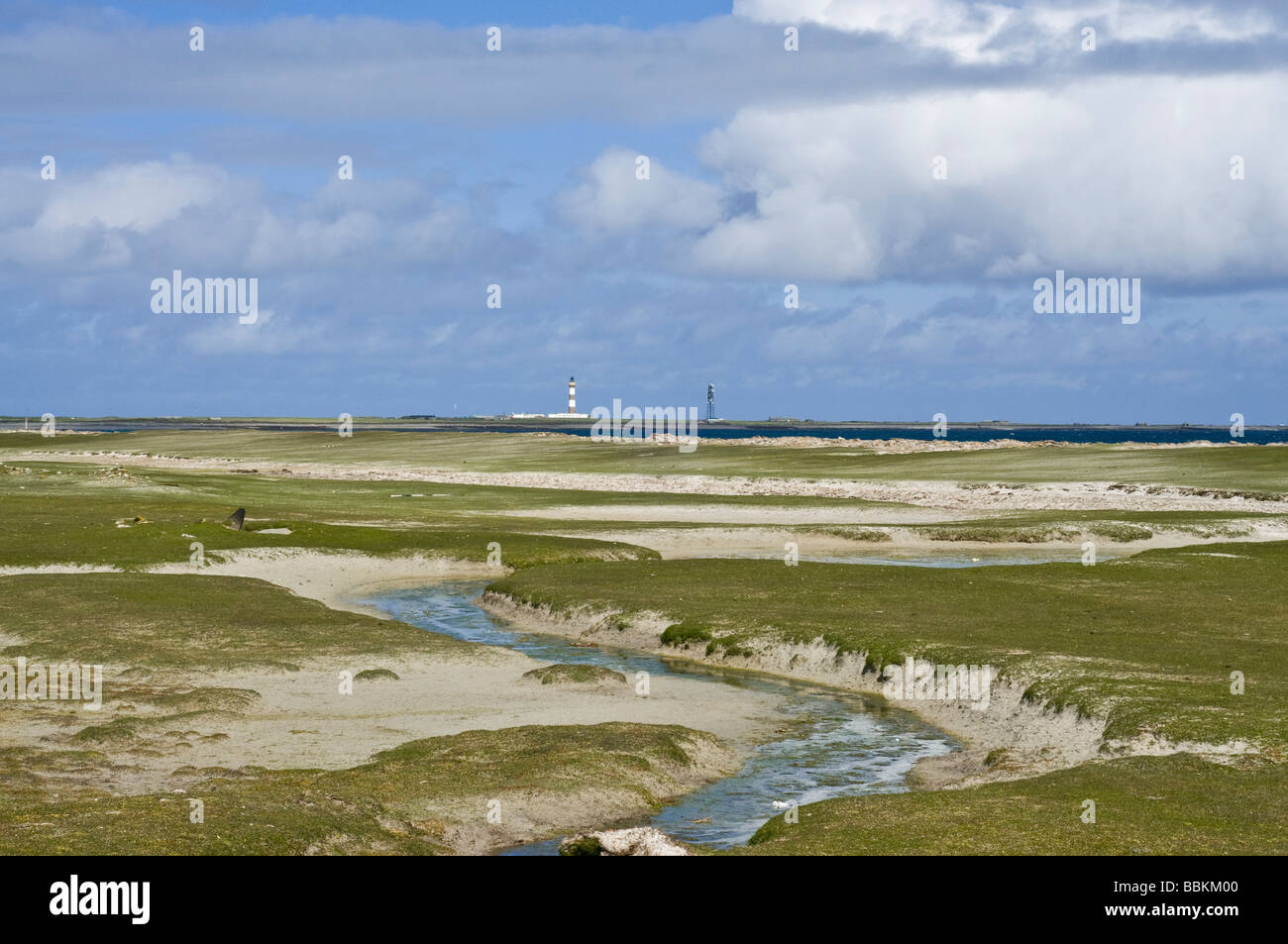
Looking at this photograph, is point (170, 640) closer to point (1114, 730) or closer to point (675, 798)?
point (675, 798)

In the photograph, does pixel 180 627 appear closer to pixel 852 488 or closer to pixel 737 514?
pixel 737 514

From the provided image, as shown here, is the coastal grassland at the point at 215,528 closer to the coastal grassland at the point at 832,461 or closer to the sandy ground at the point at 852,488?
the sandy ground at the point at 852,488

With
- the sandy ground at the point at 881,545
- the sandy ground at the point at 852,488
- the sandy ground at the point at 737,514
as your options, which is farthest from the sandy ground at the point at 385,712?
the sandy ground at the point at 852,488

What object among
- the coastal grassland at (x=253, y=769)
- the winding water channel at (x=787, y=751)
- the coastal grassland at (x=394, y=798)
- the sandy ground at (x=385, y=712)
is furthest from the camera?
the sandy ground at (x=385, y=712)

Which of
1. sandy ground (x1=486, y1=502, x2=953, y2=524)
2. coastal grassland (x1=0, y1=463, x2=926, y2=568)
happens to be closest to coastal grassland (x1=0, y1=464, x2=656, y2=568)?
coastal grassland (x1=0, y1=463, x2=926, y2=568)

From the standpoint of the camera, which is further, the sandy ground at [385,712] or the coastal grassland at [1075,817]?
the sandy ground at [385,712]

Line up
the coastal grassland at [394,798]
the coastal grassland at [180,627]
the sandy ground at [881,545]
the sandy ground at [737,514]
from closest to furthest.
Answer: the coastal grassland at [394,798] < the coastal grassland at [180,627] < the sandy ground at [881,545] < the sandy ground at [737,514]
